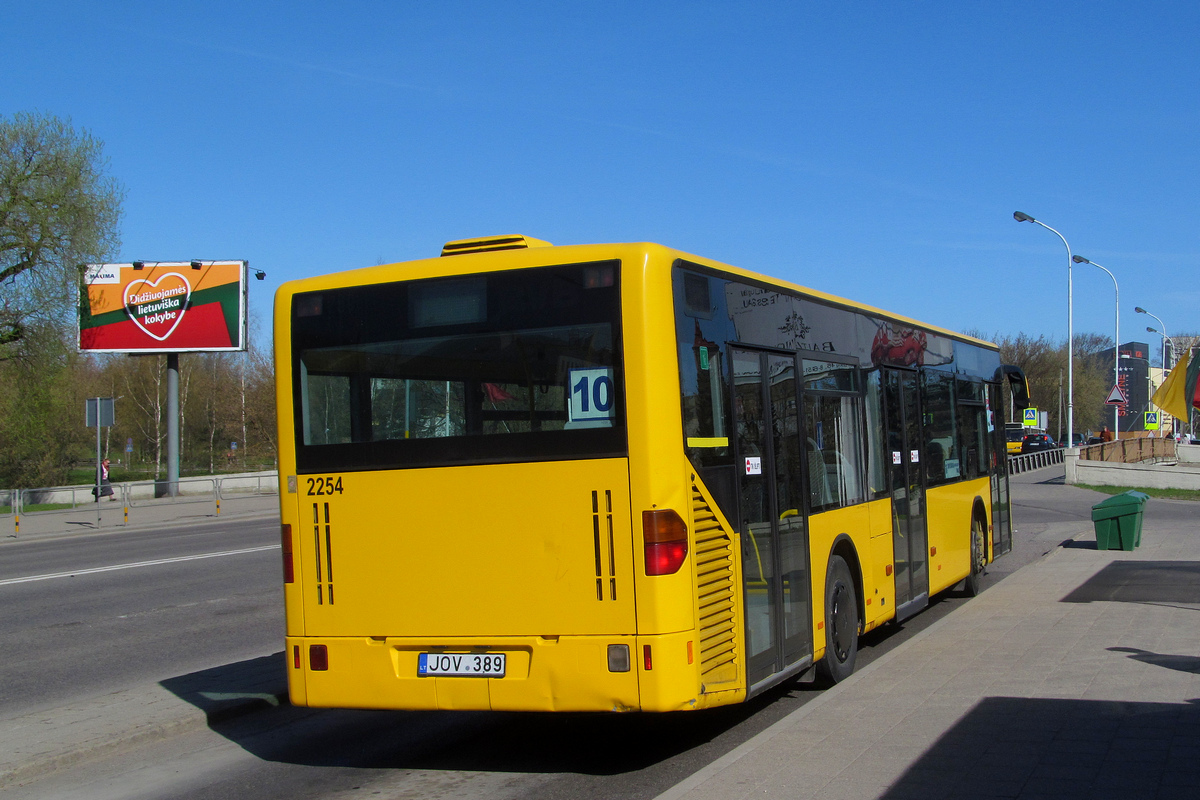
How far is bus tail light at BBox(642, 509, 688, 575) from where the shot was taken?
5.62 m

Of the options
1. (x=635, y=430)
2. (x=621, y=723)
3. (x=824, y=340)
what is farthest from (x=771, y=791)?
(x=824, y=340)

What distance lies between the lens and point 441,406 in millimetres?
6152

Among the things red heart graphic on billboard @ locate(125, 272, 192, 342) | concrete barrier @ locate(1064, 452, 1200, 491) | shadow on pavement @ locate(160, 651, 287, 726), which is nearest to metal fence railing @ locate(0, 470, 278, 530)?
red heart graphic on billboard @ locate(125, 272, 192, 342)

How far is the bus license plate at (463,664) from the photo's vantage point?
19.4 feet

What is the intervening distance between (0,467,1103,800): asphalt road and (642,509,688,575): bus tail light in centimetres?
119

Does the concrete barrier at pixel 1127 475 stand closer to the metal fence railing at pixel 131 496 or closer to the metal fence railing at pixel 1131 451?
the metal fence railing at pixel 1131 451

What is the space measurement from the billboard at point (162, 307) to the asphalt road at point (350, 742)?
96.7ft

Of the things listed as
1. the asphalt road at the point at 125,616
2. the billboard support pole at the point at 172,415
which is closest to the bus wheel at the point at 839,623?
the asphalt road at the point at 125,616

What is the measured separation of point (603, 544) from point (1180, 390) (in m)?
7.61

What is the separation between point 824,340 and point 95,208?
127ft

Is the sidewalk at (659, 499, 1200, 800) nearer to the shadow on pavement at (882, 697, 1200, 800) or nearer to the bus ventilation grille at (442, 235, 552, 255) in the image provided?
the shadow on pavement at (882, 697, 1200, 800)

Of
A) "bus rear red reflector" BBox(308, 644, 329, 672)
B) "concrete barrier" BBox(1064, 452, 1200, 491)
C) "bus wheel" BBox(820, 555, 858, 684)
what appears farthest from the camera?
"concrete barrier" BBox(1064, 452, 1200, 491)

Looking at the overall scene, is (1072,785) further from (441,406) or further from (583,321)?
(441,406)

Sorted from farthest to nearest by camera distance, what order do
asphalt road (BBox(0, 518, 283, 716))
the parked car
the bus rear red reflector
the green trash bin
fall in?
the parked car
the green trash bin
asphalt road (BBox(0, 518, 283, 716))
the bus rear red reflector
